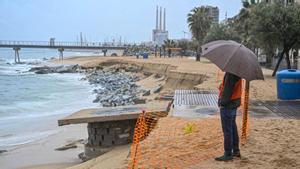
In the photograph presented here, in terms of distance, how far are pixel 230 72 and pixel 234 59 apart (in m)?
0.24

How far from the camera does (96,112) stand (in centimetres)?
1345

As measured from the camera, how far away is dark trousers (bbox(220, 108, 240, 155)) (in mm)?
7094

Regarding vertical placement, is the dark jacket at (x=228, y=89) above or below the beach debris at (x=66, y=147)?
above

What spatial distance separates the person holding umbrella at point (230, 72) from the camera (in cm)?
677

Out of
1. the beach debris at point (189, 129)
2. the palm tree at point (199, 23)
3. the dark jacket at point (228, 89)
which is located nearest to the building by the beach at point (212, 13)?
the palm tree at point (199, 23)

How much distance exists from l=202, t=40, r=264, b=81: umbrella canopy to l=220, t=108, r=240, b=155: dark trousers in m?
0.66

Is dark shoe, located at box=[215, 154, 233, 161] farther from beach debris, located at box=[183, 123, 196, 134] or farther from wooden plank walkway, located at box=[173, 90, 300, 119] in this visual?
wooden plank walkway, located at box=[173, 90, 300, 119]

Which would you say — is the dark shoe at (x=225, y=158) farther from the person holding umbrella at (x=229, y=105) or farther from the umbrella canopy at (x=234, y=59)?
the umbrella canopy at (x=234, y=59)

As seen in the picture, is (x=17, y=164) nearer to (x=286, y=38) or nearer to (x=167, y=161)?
(x=167, y=161)

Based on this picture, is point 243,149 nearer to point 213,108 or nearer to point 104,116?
point 213,108

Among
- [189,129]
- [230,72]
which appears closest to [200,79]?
[189,129]

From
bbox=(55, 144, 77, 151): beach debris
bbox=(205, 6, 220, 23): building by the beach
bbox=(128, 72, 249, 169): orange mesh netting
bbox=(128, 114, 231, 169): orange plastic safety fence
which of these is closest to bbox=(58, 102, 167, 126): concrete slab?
bbox=(128, 72, 249, 169): orange mesh netting

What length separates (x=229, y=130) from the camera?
282 inches

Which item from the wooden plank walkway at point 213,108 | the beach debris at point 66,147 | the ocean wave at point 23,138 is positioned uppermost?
the wooden plank walkway at point 213,108
